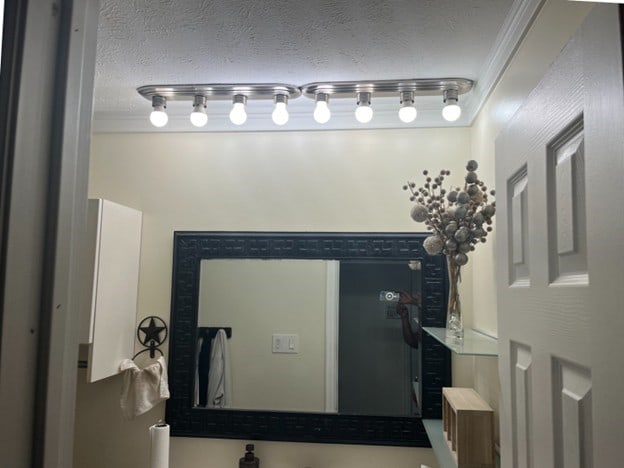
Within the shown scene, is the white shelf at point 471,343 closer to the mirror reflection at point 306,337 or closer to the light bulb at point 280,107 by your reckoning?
the mirror reflection at point 306,337

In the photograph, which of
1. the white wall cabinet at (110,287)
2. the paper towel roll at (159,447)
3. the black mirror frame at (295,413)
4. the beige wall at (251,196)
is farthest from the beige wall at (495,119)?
the white wall cabinet at (110,287)

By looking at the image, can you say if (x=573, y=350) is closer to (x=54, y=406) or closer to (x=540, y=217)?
(x=540, y=217)

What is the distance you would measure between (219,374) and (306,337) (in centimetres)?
42

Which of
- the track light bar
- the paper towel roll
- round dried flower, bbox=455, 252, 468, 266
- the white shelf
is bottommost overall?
the paper towel roll

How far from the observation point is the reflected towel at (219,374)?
197 cm

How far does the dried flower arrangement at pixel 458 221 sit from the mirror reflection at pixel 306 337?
32 cm

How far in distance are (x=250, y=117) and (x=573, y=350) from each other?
1.69m

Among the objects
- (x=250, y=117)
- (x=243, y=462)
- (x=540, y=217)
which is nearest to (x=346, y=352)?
(x=243, y=462)

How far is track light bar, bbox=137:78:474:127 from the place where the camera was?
171cm

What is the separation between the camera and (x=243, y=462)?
184cm

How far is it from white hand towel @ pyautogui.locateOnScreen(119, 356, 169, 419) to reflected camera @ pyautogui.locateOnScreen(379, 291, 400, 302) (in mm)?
980

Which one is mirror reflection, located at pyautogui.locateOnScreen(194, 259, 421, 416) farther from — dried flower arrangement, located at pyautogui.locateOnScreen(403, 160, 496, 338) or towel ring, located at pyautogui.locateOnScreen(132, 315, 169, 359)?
dried flower arrangement, located at pyautogui.locateOnScreen(403, 160, 496, 338)

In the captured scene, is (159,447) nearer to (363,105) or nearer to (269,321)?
(269,321)

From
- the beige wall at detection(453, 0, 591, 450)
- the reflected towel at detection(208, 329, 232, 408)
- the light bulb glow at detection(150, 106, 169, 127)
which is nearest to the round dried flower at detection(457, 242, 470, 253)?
the beige wall at detection(453, 0, 591, 450)
